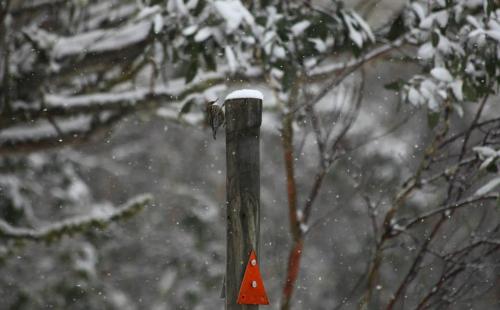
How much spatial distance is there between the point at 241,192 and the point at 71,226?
3.86 metres

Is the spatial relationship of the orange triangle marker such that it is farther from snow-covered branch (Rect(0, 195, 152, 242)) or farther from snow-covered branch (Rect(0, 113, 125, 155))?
snow-covered branch (Rect(0, 113, 125, 155))

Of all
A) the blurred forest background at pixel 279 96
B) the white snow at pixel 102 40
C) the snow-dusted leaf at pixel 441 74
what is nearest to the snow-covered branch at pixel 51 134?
the blurred forest background at pixel 279 96

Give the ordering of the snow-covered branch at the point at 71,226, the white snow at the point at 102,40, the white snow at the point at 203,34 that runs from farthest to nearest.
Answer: the snow-covered branch at the point at 71,226 → the white snow at the point at 102,40 → the white snow at the point at 203,34

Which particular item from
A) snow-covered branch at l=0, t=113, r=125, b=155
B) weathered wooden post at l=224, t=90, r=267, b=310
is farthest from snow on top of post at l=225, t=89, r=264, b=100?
snow-covered branch at l=0, t=113, r=125, b=155

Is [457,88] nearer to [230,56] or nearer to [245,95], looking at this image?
[230,56]

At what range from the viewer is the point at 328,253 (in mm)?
12594

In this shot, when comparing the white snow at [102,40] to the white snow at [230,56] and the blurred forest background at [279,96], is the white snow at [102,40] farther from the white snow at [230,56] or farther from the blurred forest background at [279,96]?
the white snow at [230,56]

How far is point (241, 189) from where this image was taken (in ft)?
9.09

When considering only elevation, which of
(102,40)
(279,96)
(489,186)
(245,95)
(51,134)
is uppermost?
(245,95)

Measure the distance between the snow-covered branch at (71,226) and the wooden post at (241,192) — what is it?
281 centimetres

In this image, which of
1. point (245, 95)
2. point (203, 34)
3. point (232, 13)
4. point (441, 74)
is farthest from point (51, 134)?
point (245, 95)

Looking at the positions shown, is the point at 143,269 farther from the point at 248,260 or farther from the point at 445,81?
the point at 248,260

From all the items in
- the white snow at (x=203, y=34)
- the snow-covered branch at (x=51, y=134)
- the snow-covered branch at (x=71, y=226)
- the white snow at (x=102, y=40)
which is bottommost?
the snow-covered branch at (x=71, y=226)

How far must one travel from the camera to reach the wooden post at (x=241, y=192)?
276cm
